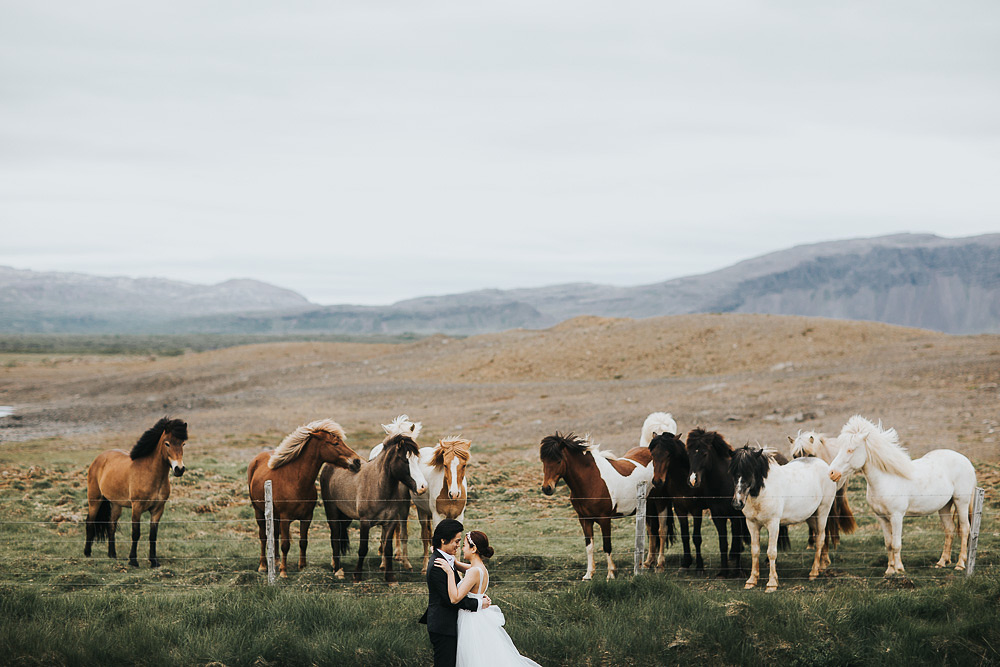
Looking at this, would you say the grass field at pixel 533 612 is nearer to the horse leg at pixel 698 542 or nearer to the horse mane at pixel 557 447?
the horse leg at pixel 698 542

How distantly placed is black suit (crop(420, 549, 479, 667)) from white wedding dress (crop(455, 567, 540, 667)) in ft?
0.22

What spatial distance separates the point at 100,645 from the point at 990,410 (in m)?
25.4

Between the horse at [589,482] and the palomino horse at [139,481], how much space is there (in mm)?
5438

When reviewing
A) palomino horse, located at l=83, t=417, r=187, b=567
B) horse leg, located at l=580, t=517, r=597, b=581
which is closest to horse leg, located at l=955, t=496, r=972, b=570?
horse leg, located at l=580, t=517, r=597, b=581

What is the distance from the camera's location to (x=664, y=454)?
1034 cm

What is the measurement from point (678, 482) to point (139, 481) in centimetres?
818

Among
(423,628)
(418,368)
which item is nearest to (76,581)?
(423,628)

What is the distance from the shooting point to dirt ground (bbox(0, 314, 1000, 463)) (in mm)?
25062

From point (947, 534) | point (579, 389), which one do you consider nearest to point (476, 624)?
point (947, 534)

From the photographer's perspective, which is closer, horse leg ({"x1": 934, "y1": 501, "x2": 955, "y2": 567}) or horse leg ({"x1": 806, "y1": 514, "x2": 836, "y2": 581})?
horse leg ({"x1": 806, "y1": 514, "x2": 836, "y2": 581})

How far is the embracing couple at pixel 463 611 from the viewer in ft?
18.1

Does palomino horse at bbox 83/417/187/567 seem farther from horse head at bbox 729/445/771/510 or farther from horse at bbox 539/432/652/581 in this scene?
horse head at bbox 729/445/771/510

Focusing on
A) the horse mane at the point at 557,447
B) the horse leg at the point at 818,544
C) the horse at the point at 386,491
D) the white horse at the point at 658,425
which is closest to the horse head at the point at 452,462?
the horse at the point at 386,491

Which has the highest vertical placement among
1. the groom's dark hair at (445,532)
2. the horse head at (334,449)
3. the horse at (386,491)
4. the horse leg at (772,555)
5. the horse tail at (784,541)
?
the groom's dark hair at (445,532)
